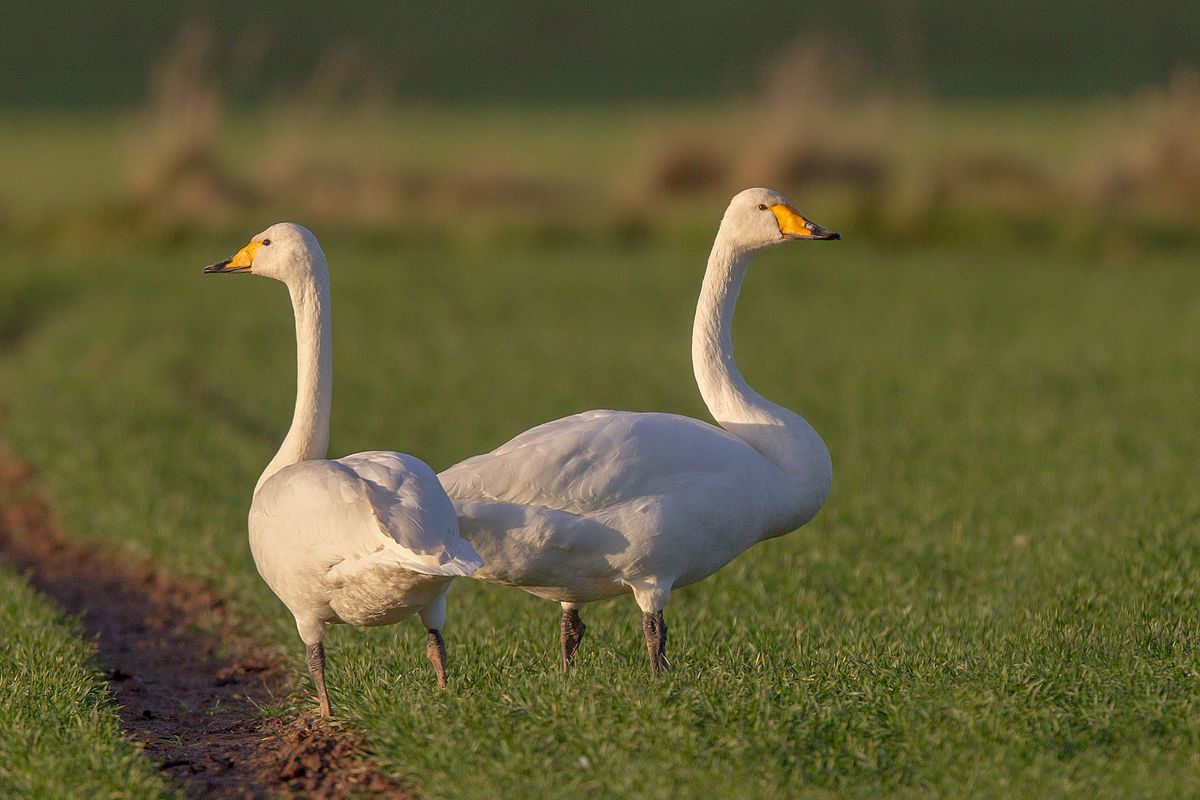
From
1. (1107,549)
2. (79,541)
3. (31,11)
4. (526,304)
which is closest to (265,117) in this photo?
(31,11)

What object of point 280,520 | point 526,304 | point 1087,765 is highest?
point 280,520

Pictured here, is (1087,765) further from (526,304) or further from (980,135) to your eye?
(980,135)

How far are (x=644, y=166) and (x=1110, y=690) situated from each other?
22549 millimetres

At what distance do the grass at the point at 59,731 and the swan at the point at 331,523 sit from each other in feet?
2.45

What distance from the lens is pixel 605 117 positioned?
46.3m

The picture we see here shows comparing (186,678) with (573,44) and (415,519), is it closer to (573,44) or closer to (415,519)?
(415,519)

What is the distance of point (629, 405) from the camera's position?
1289cm

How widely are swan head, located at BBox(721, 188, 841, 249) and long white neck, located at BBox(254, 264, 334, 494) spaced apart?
171 centimetres

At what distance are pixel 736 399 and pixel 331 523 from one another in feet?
6.19

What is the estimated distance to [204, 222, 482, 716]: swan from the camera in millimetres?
4449

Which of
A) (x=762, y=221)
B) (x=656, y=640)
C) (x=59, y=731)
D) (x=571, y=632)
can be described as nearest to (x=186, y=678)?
(x=59, y=731)

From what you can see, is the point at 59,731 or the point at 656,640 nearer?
the point at 59,731

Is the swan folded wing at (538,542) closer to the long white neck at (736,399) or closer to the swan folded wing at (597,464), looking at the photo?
the swan folded wing at (597,464)

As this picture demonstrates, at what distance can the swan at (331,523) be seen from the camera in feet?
14.6
